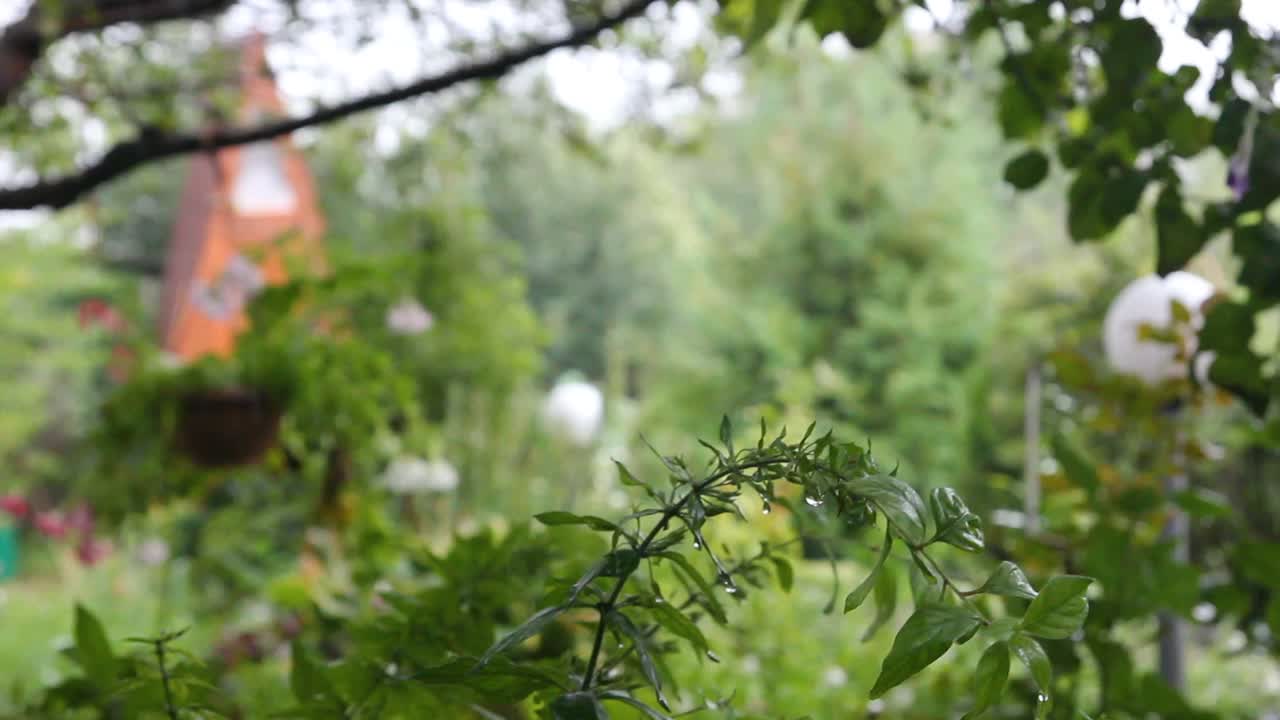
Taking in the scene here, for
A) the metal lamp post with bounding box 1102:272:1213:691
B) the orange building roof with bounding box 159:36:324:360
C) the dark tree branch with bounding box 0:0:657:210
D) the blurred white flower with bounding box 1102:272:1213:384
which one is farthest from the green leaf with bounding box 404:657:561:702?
the orange building roof with bounding box 159:36:324:360

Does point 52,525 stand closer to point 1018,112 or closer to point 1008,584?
point 1018,112

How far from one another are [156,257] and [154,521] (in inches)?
339

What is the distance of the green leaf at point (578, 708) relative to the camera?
0.97ft

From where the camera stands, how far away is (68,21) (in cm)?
135

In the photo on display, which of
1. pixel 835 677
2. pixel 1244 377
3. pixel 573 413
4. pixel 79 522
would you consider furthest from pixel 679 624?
pixel 573 413

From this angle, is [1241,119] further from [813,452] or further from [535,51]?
[535,51]

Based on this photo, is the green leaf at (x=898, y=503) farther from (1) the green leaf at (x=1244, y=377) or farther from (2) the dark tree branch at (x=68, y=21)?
(2) the dark tree branch at (x=68, y=21)

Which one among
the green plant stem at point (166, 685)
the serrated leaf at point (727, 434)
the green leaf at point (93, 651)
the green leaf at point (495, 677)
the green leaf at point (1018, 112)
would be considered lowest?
the green leaf at point (93, 651)

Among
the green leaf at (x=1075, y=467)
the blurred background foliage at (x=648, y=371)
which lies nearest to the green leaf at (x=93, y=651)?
the blurred background foliage at (x=648, y=371)

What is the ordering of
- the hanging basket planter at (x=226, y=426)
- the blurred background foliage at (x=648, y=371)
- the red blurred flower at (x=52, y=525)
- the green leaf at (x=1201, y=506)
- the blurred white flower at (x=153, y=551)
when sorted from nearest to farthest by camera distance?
the green leaf at (x=1201, y=506)
the blurred background foliage at (x=648, y=371)
the hanging basket planter at (x=226, y=426)
the red blurred flower at (x=52, y=525)
the blurred white flower at (x=153, y=551)

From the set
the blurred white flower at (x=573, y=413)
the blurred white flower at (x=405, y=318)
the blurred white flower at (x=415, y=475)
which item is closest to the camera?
the blurred white flower at (x=405, y=318)

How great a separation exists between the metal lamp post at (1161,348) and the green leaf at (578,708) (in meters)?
1.53

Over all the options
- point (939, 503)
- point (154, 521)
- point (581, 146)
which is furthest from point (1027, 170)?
point (154, 521)

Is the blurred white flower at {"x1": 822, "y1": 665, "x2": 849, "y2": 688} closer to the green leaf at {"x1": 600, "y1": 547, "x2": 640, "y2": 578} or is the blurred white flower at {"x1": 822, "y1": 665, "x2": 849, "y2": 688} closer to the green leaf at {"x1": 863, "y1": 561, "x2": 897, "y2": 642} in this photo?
the green leaf at {"x1": 863, "y1": 561, "x2": 897, "y2": 642}
